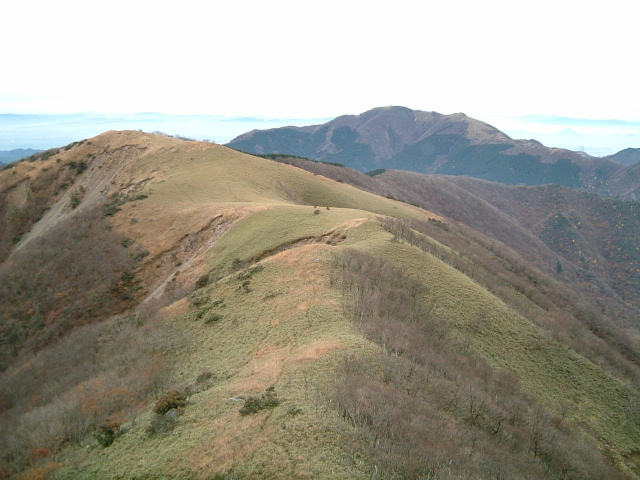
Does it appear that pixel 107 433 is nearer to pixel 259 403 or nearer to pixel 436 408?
pixel 259 403

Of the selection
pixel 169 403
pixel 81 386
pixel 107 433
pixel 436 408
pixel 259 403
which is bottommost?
pixel 81 386

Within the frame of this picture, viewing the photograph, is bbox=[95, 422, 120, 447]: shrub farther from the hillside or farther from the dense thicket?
the dense thicket

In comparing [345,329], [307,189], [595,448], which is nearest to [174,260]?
[345,329]

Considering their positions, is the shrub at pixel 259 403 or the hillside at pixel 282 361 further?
the shrub at pixel 259 403

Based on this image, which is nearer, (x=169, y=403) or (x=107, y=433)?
(x=107, y=433)

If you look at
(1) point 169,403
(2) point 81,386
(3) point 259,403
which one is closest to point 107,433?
(1) point 169,403

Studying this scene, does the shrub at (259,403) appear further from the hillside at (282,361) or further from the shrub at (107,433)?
the shrub at (107,433)

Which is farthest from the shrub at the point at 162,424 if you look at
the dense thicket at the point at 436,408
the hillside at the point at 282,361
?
the dense thicket at the point at 436,408

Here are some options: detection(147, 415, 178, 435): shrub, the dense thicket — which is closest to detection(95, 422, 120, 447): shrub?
detection(147, 415, 178, 435): shrub

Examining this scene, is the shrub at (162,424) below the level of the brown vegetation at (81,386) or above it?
above
